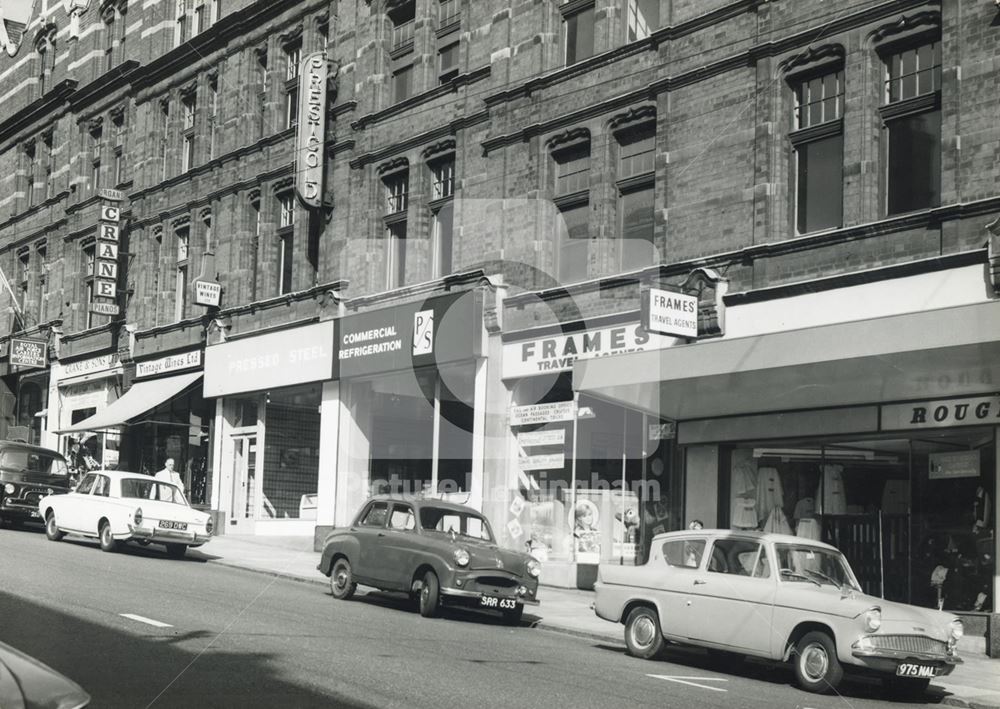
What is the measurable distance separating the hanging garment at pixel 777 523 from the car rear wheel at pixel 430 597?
18.6ft

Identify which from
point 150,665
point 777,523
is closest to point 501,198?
point 777,523

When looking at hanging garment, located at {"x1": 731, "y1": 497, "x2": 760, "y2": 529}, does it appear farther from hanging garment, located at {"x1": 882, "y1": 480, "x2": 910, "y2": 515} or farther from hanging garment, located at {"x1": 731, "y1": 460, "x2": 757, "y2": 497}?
hanging garment, located at {"x1": 882, "y1": 480, "x2": 910, "y2": 515}

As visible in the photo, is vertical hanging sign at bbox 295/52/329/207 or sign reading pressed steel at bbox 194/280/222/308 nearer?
vertical hanging sign at bbox 295/52/329/207

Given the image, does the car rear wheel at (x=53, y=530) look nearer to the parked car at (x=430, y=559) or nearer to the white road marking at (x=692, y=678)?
the parked car at (x=430, y=559)

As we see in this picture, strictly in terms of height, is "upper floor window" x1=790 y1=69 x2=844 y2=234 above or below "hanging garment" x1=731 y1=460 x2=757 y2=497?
above

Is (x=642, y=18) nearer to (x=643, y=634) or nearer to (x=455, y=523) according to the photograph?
(x=455, y=523)

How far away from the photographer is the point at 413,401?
25719mm

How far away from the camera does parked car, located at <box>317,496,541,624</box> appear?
15.4 m

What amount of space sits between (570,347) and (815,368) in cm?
625

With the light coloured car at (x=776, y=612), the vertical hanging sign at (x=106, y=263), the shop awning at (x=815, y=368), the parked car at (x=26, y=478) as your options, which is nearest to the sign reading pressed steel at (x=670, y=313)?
the shop awning at (x=815, y=368)

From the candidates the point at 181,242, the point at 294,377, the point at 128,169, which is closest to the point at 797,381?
the point at 294,377

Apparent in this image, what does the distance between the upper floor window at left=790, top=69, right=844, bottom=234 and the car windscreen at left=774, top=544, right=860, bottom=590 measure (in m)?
6.47

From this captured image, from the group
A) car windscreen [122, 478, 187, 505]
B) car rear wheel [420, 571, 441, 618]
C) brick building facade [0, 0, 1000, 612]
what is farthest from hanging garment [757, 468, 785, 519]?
car windscreen [122, 478, 187, 505]

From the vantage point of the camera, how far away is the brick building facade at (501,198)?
1684 centimetres
